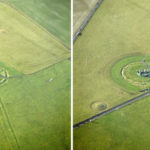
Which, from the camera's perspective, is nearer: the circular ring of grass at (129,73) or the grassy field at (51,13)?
the circular ring of grass at (129,73)

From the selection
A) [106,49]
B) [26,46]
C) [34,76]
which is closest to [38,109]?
[34,76]

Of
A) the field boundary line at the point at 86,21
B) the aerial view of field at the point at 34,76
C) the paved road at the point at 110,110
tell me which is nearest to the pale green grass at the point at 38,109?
the aerial view of field at the point at 34,76

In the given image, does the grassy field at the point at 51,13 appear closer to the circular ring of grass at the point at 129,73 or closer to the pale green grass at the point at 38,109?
the pale green grass at the point at 38,109

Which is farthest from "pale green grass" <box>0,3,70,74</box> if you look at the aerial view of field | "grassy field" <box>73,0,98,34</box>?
"grassy field" <box>73,0,98,34</box>

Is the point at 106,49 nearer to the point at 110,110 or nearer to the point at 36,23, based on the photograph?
the point at 110,110

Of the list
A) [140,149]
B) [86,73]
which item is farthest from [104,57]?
[140,149]

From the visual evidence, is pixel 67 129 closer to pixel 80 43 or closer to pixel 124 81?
pixel 124 81

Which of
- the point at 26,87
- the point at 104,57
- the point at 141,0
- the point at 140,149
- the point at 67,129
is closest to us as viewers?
the point at 140,149
